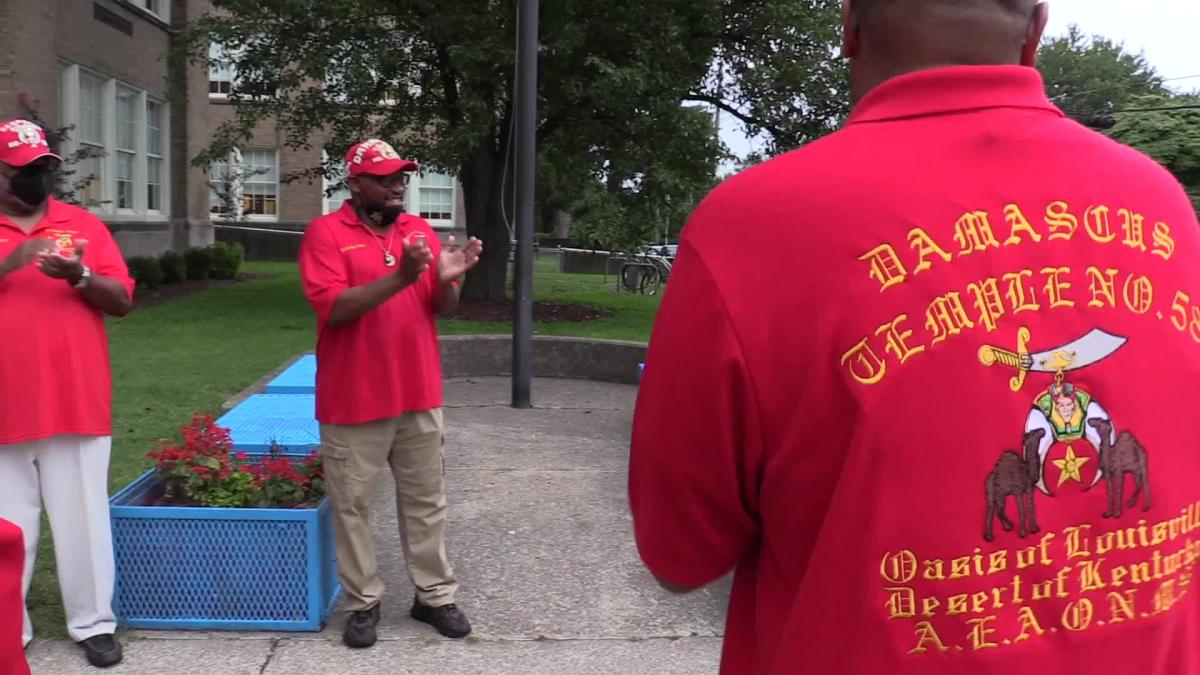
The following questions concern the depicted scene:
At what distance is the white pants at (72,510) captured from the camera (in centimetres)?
388

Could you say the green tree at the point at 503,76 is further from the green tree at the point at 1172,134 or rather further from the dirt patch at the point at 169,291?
the green tree at the point at 1172,134

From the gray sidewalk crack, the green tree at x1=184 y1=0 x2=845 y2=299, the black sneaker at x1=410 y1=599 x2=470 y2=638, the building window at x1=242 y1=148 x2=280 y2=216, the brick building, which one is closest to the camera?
the gray sidewalk crack

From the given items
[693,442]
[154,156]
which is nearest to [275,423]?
[693,442]

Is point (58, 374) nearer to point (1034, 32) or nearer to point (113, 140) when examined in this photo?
point (1034, 32)

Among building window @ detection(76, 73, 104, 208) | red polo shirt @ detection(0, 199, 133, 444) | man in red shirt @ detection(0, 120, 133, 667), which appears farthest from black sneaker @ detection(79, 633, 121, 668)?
building window @ detection(76, 73, 104, 208)

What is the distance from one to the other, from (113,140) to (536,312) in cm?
921

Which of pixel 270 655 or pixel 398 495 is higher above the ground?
pixel 398 495

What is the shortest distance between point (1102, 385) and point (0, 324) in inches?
146

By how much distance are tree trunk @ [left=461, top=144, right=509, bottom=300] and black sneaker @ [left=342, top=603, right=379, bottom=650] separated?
1245cm

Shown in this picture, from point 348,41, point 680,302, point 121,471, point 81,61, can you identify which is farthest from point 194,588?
point 81,61

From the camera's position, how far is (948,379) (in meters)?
1.25

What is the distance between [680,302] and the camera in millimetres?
1317

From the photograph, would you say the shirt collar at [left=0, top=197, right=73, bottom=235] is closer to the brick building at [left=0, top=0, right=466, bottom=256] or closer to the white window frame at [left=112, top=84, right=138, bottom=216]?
the brick building at [left=0, top=0, right=466, bottom=256]

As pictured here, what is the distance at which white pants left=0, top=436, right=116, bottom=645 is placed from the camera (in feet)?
12.7
